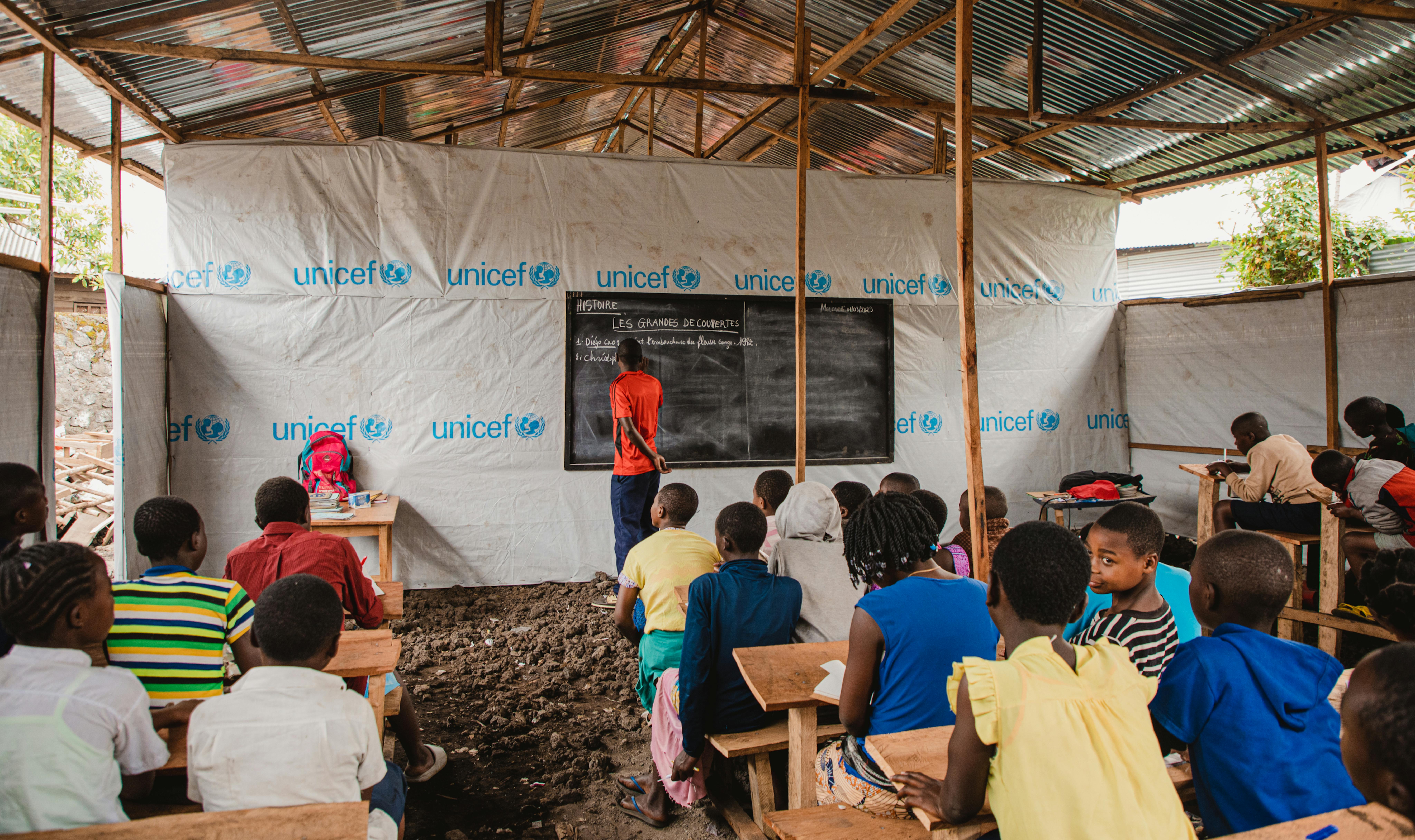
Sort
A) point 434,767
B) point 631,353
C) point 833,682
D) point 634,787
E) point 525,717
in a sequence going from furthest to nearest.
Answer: point 631,353 < point 525,717 < point 434,767 < point 634,787 < point 833,682

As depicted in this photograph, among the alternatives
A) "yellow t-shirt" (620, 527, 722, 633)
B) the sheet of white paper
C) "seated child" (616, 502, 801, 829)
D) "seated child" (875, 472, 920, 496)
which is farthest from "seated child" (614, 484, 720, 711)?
"seated child" (875, 472, 920, 496)

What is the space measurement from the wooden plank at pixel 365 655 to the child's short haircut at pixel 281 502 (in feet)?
1.64

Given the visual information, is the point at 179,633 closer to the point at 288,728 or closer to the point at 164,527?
the point at 164,527

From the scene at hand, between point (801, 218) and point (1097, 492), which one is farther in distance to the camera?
point (1097, 492)

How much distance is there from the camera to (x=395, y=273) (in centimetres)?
548

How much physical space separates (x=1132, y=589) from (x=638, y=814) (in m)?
1.73

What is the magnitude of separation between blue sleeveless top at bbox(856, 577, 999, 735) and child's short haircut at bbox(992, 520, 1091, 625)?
1.11 ft

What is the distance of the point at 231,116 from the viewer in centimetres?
555

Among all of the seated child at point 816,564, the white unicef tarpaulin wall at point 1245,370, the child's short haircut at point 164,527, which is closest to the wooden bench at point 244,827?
the child's short haircut at point 164,527

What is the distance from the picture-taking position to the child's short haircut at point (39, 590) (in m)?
1.53

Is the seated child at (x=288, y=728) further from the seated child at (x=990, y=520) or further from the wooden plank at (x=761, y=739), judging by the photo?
the seated child at (x=990, y=520)

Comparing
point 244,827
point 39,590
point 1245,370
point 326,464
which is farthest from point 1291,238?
point 39,590

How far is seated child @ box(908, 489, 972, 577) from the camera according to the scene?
2.85 metres

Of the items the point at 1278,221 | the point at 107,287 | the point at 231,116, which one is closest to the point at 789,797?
the point at 107,287
